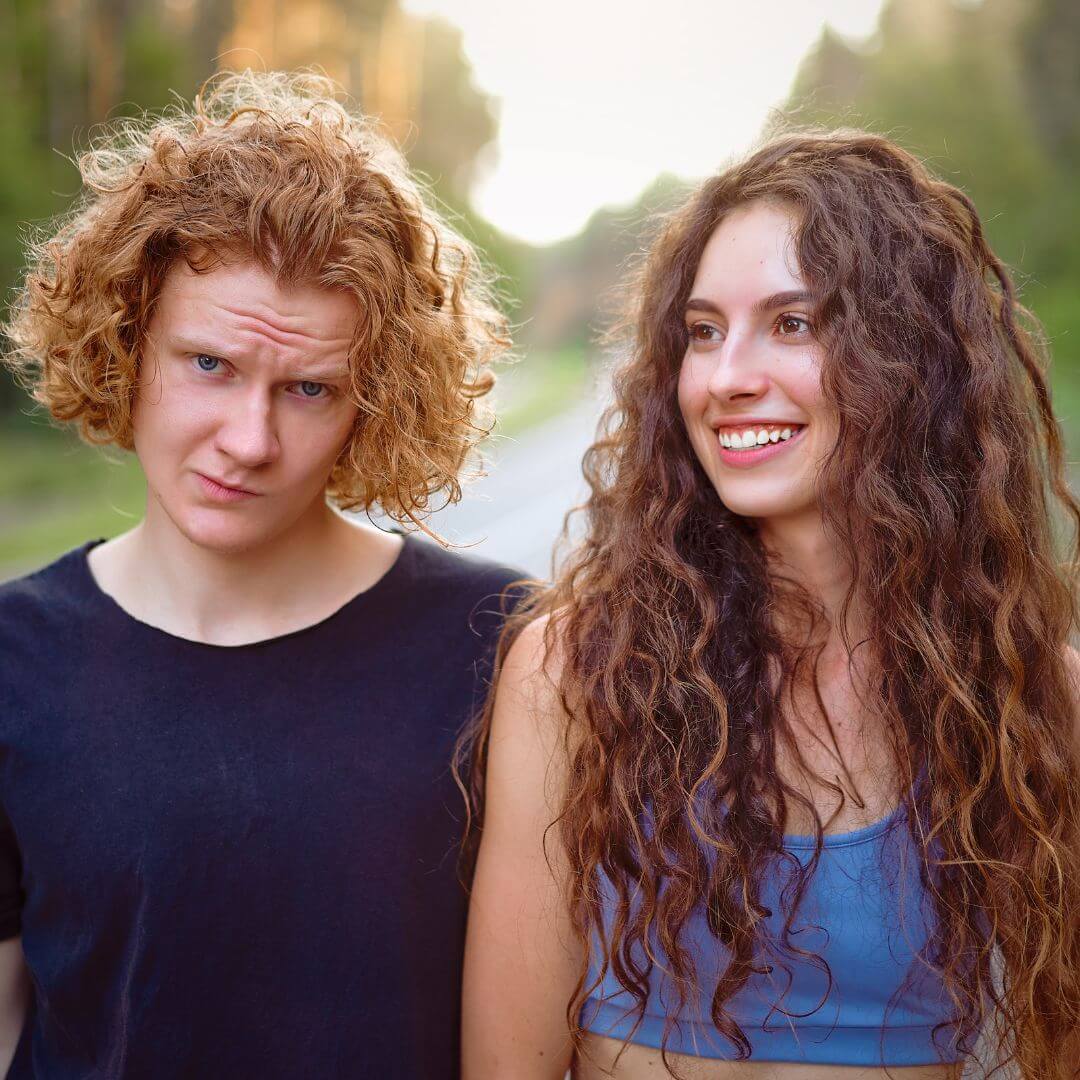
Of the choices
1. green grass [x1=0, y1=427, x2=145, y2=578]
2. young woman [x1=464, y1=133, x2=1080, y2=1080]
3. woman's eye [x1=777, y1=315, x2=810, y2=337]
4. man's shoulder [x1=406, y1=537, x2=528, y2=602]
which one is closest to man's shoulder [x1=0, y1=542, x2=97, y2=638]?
man's shoulder [x1=406, y1=537, x2=528, y2=602]

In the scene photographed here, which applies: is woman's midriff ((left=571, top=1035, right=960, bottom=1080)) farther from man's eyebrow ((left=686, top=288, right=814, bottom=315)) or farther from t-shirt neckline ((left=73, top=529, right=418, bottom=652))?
man's eyebrow ((left=686, top=288, right=814, bottom=315))

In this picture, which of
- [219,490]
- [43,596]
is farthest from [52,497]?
[219,490]

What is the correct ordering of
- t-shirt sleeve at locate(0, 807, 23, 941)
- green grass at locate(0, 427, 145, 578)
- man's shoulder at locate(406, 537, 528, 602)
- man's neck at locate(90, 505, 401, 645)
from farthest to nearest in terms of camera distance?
green grass at locate(0, 427, 145, 578) → man's shoulder at locate(406, 537, 528, 602) → man's neck at locate(90, 505, 401, 645) → t-shirt sleeve at locate(0, 807, 23, 941)

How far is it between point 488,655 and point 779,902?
2.43 ft

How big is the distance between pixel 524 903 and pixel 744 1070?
501 mm

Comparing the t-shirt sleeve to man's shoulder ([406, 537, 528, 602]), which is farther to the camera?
man's shoulder ([406, 537, 528, 602])

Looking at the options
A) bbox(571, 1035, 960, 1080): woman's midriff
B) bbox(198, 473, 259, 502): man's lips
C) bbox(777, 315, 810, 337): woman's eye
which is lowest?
bbox(571, 1035, 960, 1080): woman's midriff

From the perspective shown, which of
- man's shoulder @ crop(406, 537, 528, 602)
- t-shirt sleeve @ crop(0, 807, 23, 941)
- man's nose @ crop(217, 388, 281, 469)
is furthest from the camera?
man's shoulder @ crop(406, 537, 528, 602)

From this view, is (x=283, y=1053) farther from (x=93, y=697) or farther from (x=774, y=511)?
(x=774, y=511)

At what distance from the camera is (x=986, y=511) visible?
222 centimetres

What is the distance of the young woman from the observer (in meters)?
2.13

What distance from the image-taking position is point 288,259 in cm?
212

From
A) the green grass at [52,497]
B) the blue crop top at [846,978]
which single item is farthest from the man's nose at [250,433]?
the green grass at [52,497]

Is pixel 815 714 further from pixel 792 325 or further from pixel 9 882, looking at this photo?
pixel 9 882
